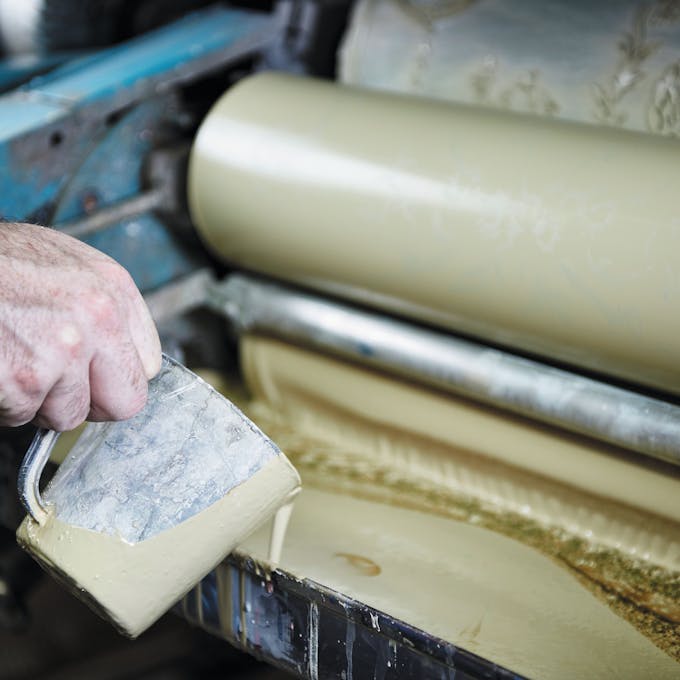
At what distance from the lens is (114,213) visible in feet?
4.66

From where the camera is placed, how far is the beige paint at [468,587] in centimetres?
89

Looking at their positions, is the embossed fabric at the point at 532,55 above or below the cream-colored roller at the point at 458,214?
above

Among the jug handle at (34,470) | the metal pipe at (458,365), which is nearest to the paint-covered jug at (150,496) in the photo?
the jug handle at (34,470)

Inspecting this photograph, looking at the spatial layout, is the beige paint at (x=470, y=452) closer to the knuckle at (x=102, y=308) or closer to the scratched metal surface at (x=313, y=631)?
the scratched metal surface at (x=313, y=631)

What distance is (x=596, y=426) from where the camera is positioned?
109 centimetres

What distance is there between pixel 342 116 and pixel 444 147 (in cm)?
18

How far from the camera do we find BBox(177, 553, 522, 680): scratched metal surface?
0.87 metres

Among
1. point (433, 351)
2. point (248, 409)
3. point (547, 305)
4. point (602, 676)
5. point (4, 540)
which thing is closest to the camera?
point (602, 676)

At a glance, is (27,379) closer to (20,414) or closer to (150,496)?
(20,414)

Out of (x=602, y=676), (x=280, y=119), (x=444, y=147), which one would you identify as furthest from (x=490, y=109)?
(x=602, y=676)

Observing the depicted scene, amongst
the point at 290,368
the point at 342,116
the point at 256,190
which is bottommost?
the point at 290,368

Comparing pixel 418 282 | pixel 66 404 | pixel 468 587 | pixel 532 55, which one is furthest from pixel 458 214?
pixel 66 404

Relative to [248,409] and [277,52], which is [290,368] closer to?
[248,409]

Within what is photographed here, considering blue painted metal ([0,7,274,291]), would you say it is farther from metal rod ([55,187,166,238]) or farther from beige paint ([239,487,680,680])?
beige paint ([239,487,680,680])
